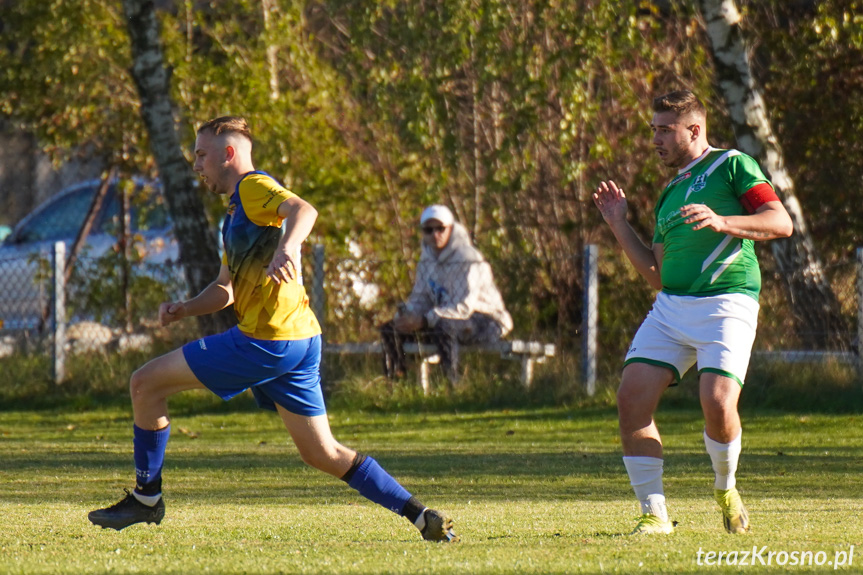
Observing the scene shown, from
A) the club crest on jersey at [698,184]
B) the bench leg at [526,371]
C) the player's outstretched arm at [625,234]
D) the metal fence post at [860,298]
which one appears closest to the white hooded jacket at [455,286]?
the bench leg at [526,371]

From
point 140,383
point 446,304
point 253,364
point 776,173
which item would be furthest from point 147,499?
point 776,173

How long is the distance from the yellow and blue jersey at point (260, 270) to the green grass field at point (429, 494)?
88 centimetres

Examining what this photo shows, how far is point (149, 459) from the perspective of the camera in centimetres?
529

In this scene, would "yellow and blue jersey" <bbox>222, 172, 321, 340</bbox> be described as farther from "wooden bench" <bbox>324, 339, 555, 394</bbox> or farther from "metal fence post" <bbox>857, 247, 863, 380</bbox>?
"metal fence post" <bbox>857, 247, 863, 380</bbox>

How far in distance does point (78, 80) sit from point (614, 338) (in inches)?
294

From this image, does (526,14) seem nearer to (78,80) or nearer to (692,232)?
(78,80)

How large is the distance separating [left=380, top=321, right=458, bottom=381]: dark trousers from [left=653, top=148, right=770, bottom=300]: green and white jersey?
6306 millimetres

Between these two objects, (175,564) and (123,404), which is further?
(123,404)

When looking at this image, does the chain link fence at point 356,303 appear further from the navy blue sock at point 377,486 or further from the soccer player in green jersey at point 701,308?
the navy blue sock at point 377,486

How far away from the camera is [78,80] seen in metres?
15.3

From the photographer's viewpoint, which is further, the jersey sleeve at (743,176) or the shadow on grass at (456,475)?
the shadow on grass at (456,475)

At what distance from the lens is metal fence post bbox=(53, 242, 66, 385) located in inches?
489

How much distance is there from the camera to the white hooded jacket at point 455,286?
11.6 meters

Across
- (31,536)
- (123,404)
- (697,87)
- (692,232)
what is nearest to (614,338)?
(697,87)
